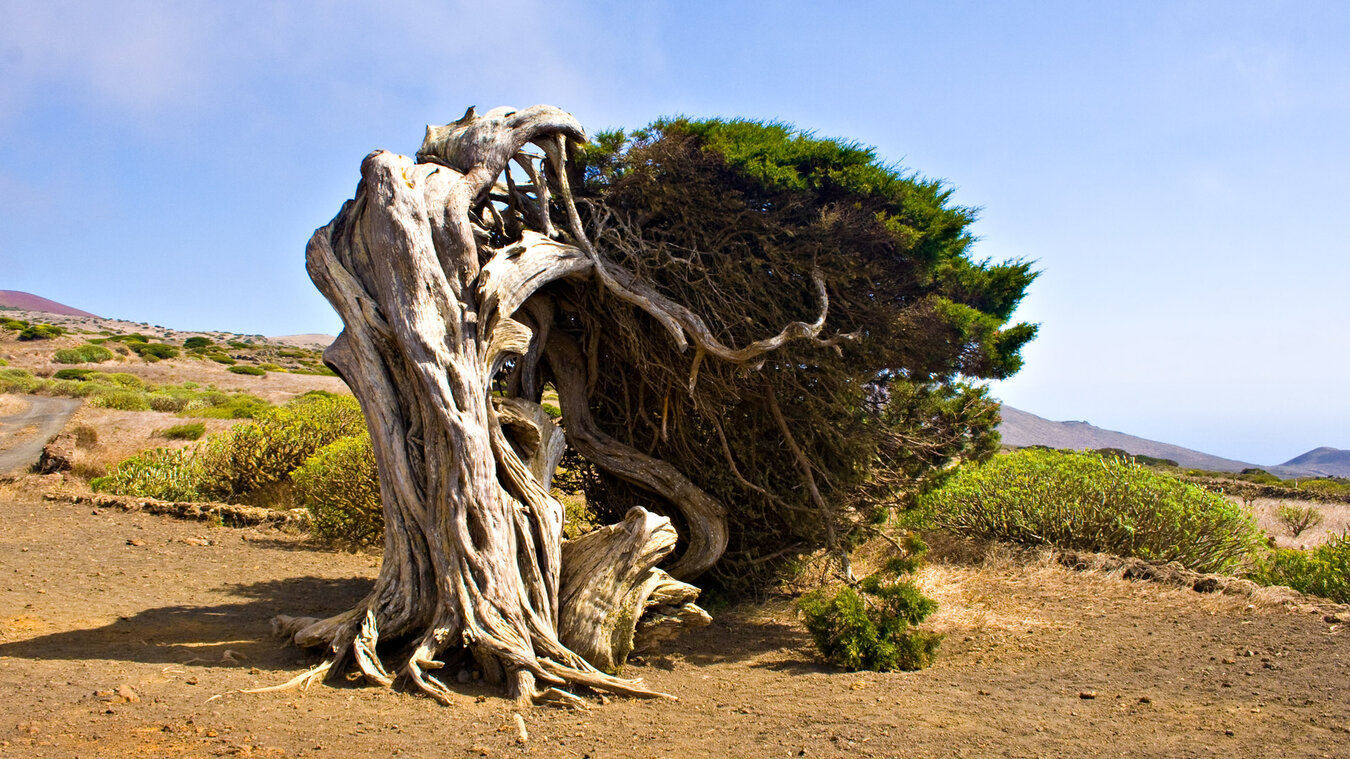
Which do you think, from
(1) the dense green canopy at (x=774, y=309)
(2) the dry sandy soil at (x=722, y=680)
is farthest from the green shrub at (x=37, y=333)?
(1) the dense green canopy at (x=774, y=309)

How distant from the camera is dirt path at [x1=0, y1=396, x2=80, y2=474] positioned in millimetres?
15281

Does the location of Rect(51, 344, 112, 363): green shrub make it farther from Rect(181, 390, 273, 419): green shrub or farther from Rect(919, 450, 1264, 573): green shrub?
Rect(919, 450, 1264, 573): green shrub

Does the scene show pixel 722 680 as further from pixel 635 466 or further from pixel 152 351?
pixel 152 351

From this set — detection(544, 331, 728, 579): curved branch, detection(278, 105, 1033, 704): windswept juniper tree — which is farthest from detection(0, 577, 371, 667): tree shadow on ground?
detection(544, 331, 728, 579): curved branch

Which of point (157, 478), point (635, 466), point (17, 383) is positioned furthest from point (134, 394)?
point (635, 466)

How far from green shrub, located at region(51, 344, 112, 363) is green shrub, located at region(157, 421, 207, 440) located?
2652cm

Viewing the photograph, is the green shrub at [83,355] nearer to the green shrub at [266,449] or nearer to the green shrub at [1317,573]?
the green shrub at [266,449]

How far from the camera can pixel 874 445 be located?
308 inches

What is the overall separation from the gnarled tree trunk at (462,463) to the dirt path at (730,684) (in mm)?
331

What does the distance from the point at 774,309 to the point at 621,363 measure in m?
1.40

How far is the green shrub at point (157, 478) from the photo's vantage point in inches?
441

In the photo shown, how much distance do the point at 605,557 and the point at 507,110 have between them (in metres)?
3.33

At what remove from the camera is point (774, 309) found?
7168 millimetres

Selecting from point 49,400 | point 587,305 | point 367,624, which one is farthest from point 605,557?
point 49,400
